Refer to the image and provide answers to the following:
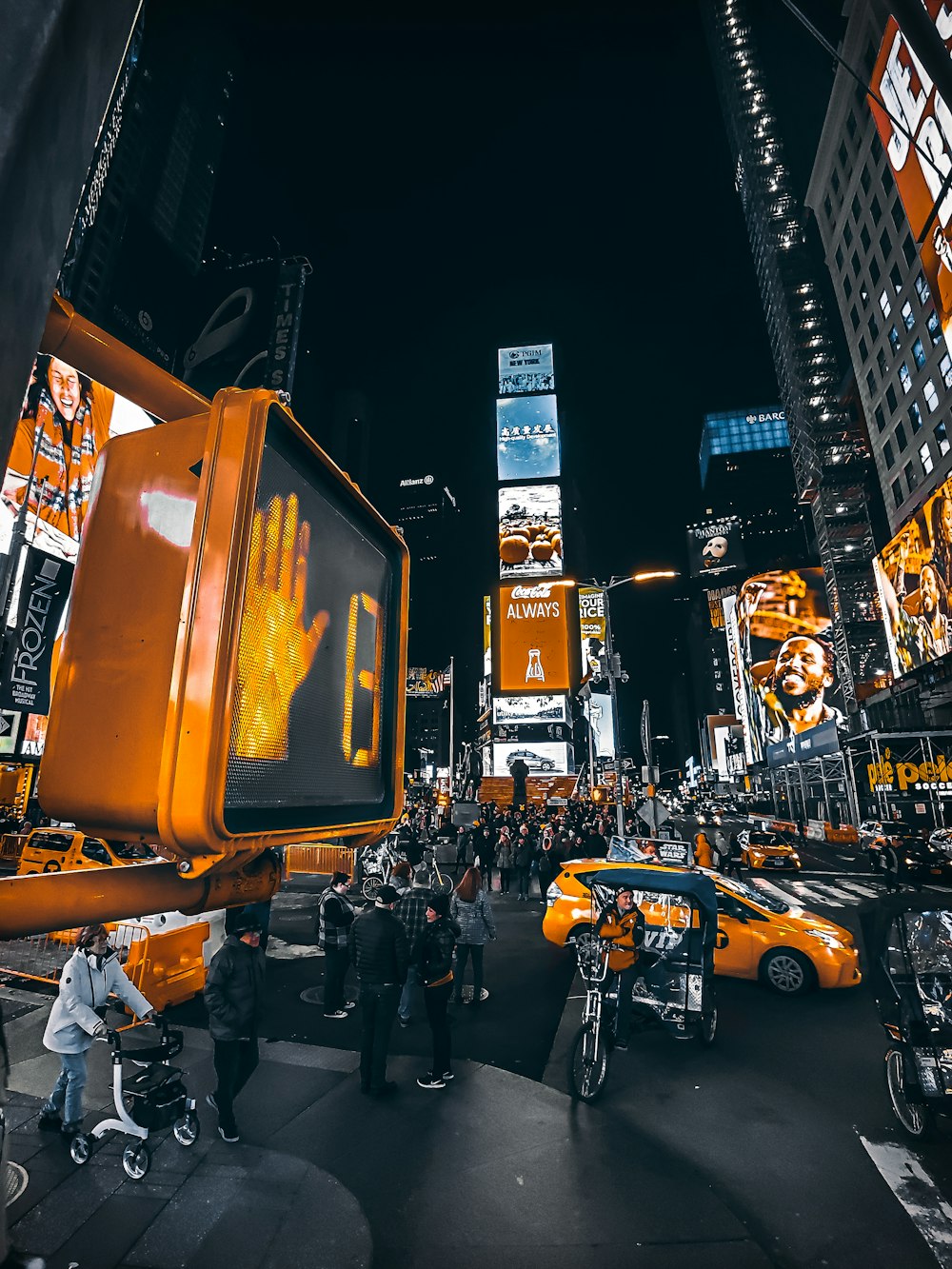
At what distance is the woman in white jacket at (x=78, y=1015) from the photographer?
5.79 m

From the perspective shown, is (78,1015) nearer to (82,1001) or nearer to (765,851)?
(82,1001)

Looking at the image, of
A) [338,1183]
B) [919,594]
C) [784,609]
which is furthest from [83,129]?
[784,609]

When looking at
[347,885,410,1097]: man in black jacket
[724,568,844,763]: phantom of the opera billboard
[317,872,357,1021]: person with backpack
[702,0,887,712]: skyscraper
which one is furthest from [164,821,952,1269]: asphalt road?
[724,568,844,763]: phantom of the opera billboard

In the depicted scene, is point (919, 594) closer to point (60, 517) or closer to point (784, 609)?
point (784, 609)

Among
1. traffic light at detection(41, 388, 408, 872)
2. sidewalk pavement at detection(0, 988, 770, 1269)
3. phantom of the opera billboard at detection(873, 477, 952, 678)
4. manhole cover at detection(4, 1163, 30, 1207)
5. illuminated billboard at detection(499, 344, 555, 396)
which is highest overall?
illuminated billboard at detection(499, 344, 555, 396)

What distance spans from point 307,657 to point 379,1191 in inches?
228

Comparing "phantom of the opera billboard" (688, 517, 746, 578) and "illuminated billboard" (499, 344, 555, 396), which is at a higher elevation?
"phantom of the opera billboard" (688, 517, 746, 578)

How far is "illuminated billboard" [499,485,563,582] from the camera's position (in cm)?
5903

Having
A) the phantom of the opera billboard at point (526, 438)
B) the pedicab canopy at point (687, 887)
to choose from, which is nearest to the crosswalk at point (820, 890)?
the pedicab canopy at point (687, 887)

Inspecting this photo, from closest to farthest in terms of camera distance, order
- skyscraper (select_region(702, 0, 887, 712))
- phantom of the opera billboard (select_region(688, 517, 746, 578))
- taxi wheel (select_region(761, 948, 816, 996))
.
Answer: taxi wheel (select_region(761, 948, 816, 996))
skyscraper (select_region(702, 0, 887, 712))
phantom of the opera billboard (select_region(688, 517, 746, 578))

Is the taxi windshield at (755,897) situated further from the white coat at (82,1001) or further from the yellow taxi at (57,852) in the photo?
the yellow taxi at (57,852)

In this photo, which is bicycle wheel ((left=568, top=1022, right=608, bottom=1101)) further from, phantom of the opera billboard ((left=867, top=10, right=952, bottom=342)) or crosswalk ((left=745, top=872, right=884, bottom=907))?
phantom of the opera billboard ((left=867, top=10, right=952, bottom=342))

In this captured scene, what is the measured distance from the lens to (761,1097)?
692 centimetres

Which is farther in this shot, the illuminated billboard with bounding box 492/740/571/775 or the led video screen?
the illuminated billboard with bounding box 492/740/571/775
